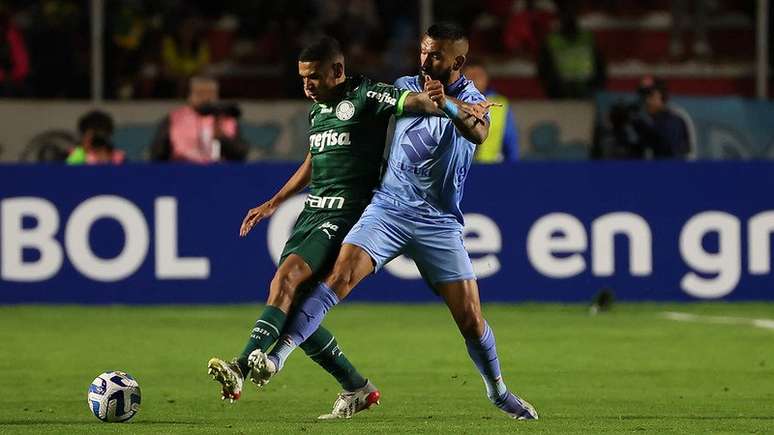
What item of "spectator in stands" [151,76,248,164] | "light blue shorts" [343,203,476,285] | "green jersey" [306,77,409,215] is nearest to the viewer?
"light blue shorts" [343,203,476,285]

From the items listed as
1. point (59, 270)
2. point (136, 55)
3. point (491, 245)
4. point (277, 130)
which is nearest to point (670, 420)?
point (491, 245)

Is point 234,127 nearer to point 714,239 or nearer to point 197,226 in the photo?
point 197,226

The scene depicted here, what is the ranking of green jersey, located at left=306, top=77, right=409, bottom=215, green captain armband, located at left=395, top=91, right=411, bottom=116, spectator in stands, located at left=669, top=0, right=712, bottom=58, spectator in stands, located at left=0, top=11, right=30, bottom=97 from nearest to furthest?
green captain armband, located at left=395, top=91, right=411, bottom=116, green jersey, located at left=306, top=77, right=409, bottom=215, spectator in stands, located at left=0, top=11, right=30, bottom=97, spectator in stands, located at left=669, top=0, right=712, bottom=58

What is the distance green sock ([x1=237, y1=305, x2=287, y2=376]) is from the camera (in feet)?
26.0

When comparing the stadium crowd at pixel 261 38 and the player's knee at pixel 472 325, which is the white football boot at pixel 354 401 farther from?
the stadium crowd at pixel 261 38

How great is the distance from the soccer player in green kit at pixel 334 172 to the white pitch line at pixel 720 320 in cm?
599

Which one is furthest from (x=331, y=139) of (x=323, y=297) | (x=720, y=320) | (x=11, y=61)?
(x=11, y=61)

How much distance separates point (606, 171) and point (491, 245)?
50.0 inches

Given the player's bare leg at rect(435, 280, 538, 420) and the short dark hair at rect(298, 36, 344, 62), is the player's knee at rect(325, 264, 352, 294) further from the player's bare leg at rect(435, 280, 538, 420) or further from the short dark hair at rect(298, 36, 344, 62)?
the short dark hair at rect(298, 36, 344, 62)

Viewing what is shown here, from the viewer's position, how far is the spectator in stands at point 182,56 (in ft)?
64.1

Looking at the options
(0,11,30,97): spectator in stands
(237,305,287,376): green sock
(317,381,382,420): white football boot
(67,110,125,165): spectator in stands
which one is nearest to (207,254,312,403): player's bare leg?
(237,305,287,376): green sock

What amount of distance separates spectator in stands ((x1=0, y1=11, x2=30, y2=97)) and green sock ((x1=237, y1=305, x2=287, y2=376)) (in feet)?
37.2

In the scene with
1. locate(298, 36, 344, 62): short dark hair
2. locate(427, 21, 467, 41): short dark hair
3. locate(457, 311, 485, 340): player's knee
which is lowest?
locate(457, 311, 485, 340): player's knee

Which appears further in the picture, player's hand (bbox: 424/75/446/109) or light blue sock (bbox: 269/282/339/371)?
light blue sock (bbox: 269/282/339/371)
